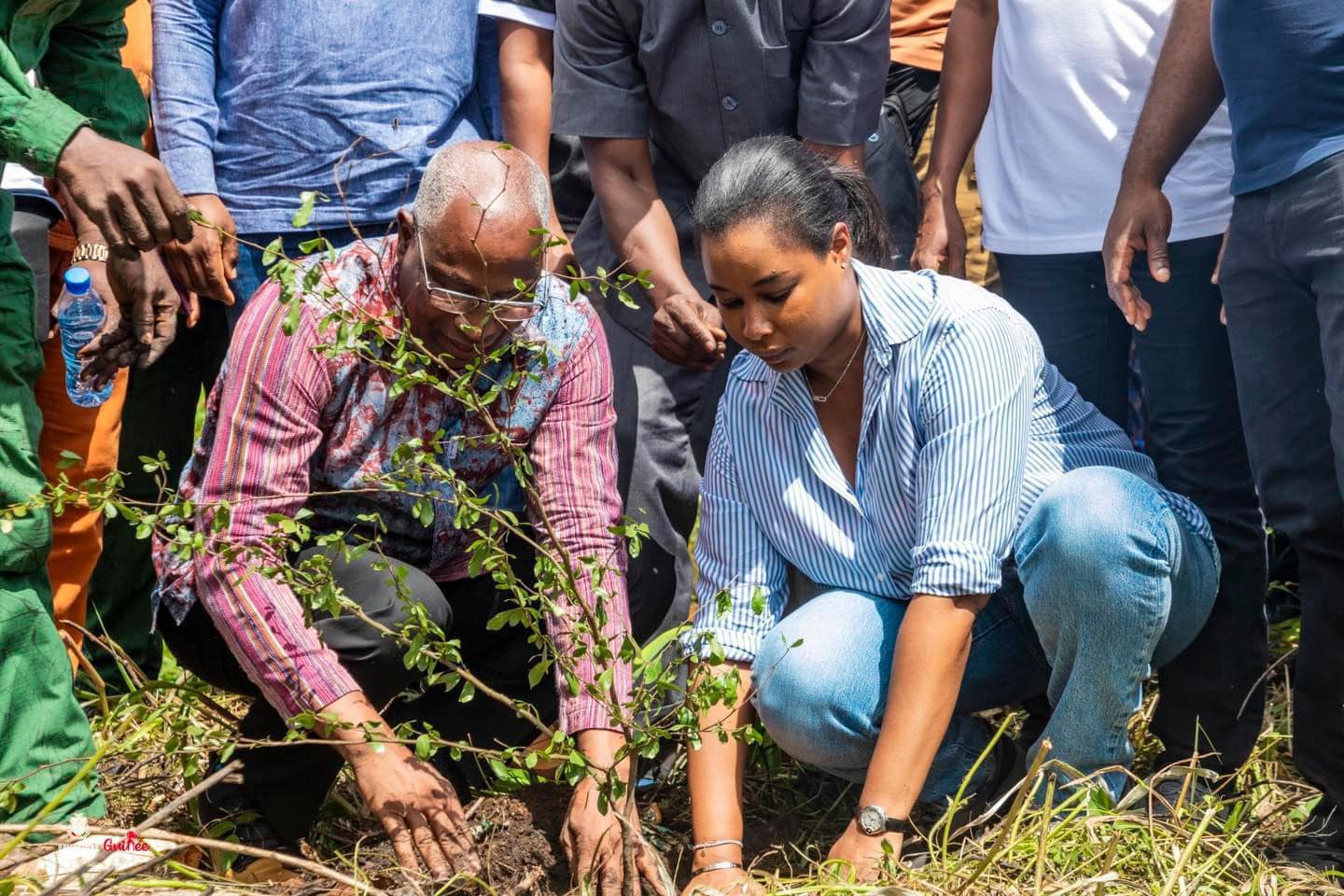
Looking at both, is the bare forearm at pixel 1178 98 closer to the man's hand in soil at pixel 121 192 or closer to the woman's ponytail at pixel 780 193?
the woman's ponytail at pixel 780 193

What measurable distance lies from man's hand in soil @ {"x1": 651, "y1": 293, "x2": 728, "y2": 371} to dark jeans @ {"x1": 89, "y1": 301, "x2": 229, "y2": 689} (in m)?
1.14

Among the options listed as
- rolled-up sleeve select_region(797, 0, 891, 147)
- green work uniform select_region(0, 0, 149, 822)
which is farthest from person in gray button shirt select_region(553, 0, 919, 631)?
green work uniform select_region(0, 0, 149, 822)

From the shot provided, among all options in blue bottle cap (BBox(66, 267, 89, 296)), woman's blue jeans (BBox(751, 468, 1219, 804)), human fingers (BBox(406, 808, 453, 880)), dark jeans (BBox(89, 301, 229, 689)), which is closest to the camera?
human fingers (BBox(406, 808, 453, 880))

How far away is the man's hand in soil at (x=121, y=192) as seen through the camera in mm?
2551

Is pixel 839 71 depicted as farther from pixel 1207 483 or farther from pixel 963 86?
pixel 1207 483

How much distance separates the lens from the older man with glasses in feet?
8.99

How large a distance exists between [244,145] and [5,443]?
1.14 m

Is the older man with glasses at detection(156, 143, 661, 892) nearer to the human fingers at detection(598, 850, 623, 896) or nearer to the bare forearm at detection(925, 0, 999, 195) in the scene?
the human fingers at detection(598, 850, 623, 896)

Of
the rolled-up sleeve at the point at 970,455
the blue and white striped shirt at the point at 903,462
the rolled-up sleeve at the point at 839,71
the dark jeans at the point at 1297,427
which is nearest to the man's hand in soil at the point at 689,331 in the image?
the blue and white striped shirt at the point at 903,462

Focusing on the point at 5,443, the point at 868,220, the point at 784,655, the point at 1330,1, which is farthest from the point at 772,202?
the point at 5,443

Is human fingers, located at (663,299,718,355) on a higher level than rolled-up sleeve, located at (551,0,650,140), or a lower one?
lower

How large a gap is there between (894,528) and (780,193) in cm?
67

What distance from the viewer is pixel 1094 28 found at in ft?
11.4

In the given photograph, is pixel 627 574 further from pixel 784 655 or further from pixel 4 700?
pixel 4 700
